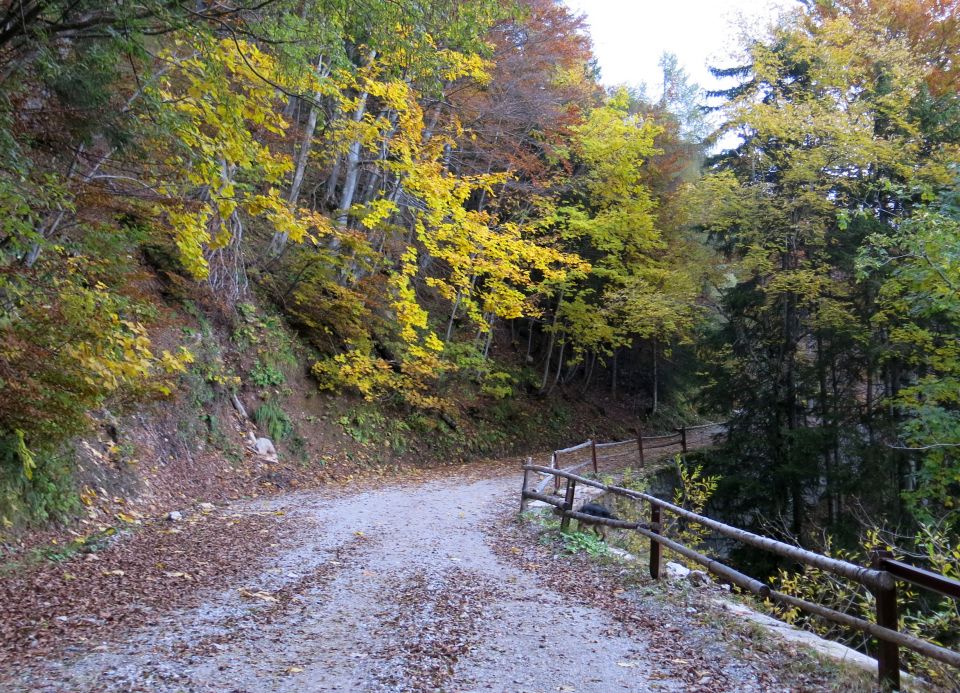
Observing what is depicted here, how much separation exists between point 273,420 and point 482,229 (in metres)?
6.75

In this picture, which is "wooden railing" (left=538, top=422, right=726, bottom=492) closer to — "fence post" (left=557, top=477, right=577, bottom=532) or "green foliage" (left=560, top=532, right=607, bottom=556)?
"fence post" (left=557, top=477, right=577, bottom=532)

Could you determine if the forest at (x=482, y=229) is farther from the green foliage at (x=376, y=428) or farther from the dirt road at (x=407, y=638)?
the dirt road at (x=407, y=638)

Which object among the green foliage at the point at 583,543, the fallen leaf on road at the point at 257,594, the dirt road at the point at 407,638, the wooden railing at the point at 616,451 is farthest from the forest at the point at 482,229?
the wooden railing at the point at 616,451

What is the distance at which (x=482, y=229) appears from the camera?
1552cm

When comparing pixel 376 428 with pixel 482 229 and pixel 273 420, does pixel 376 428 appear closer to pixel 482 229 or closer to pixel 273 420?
pixel 273 420

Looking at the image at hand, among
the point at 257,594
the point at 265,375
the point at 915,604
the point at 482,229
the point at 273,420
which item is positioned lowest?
the point at 915,604

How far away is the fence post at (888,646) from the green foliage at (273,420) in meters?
11.5

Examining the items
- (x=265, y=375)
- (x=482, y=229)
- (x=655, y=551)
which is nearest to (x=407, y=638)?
(x=655, y=551)

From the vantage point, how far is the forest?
19.9ft

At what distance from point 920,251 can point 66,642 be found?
11.5 m

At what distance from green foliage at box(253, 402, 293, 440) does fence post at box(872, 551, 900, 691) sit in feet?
37.7

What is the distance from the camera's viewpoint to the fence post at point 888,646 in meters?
3.78

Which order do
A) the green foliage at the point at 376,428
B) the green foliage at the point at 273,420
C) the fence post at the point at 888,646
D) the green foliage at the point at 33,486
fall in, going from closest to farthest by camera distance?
the fence post at the point at 888,646, the green foliage at the point at 33,486, the green foliage at the point at 273,420, the green foliage at the point at 376,428

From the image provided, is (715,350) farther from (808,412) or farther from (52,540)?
(52,540)
